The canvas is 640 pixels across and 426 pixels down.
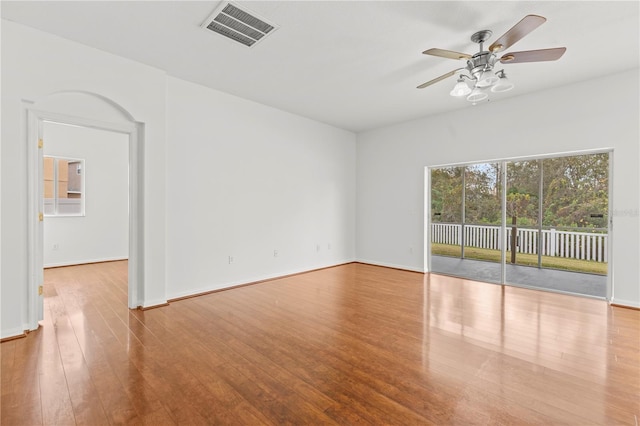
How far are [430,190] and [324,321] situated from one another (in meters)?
3.76

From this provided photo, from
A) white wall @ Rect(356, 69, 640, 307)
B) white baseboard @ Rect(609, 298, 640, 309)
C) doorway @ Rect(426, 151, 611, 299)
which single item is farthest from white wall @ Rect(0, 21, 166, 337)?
white baseboard @ Rect(609, 298, 640, 309)

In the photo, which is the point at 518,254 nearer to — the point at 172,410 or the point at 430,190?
the point at 430,190

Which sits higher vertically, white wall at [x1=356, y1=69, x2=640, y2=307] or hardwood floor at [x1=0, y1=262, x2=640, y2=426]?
white wall at [x1=356, y1=69, x2=640, y2=307]

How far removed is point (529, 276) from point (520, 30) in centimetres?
Result: 433

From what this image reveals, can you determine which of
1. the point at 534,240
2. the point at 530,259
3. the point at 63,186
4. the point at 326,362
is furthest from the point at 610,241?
the point at 63,186

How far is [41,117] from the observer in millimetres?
3025

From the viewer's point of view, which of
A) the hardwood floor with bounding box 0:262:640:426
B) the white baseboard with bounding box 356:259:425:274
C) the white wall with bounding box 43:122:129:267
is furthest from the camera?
the white wall with bounding box 43:122:129:267

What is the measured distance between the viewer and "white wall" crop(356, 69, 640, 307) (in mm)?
3834

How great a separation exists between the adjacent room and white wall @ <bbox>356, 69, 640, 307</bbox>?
30 millimetres

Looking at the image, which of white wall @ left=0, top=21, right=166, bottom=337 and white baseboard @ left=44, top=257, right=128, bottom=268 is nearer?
white wall @ left=0, top=21, right=166, bottom=337

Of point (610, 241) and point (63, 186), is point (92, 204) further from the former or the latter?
point (610, 241)

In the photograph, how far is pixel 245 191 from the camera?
16.0ft

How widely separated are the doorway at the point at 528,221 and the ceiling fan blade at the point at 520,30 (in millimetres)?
2876

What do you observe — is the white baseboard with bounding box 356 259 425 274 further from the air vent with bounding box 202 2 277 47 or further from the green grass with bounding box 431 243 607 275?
the air vent with bounding box 202 2 277 47
